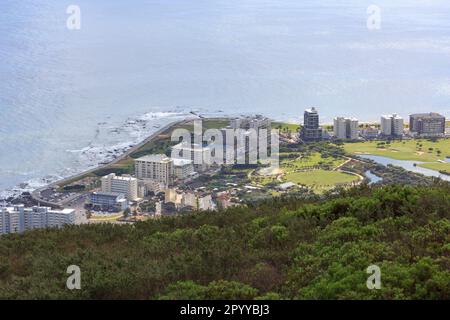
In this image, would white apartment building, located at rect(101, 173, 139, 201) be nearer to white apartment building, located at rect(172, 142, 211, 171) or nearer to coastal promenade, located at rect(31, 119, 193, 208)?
coastal promenade, located at rect(31, 119, 193, 208)

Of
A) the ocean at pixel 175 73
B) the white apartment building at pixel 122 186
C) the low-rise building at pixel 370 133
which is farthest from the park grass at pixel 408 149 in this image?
the white apartment building at pixel 122 186

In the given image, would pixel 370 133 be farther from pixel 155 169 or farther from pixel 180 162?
pixel 155 169

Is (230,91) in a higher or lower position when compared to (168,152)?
higher

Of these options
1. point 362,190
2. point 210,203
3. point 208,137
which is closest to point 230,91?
point 208,137

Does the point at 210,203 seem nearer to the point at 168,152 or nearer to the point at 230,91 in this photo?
the point at 168,152

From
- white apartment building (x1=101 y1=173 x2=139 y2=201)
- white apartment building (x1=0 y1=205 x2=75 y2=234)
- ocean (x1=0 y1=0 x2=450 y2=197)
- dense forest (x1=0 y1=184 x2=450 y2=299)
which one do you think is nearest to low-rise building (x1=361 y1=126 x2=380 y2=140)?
ocean (x1=0 y1=0 x2=450 y2=197)

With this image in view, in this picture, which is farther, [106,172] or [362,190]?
[106,172]
